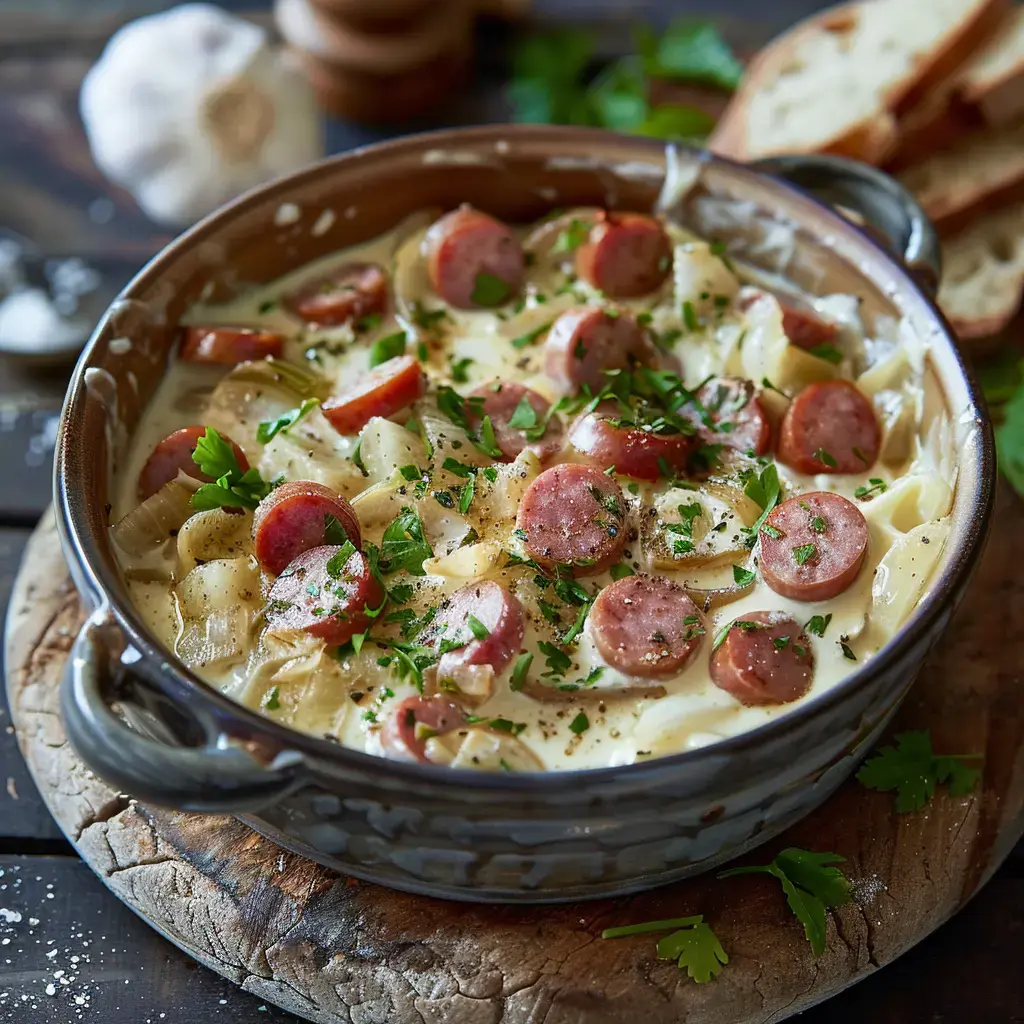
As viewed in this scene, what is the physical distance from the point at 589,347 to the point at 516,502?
440mm

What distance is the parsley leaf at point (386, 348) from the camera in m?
2.65

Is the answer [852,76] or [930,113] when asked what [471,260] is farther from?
[930,113]

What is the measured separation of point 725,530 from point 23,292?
84.2 inches

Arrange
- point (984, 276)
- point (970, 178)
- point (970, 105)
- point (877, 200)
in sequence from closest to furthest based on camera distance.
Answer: point (877, 200)
point (984, 276)
point (970, 178)
point (970, 105)

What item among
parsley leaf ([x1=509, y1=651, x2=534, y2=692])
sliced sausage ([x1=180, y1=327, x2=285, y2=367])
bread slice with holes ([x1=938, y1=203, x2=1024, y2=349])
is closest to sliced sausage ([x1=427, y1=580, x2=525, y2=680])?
parsley leaf ([x1=509, y1=651, x2=534, y2=692])

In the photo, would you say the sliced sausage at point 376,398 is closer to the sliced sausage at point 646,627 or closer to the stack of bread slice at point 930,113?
the sliced sausage at point 646,627

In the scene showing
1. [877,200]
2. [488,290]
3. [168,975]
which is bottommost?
[168,975]

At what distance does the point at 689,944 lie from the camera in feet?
6.62

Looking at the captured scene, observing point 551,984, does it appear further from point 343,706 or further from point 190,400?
point 190,400

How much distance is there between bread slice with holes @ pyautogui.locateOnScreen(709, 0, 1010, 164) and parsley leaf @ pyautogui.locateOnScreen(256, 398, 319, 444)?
1.59 m

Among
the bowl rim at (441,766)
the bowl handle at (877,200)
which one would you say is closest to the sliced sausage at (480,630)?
the bowl rim at (441,766)

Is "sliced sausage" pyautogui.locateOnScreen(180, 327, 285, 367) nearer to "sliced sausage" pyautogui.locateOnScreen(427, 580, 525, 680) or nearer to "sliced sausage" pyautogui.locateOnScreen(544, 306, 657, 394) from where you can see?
"sliced sausage" pyautogui.locateOnScreen(544, 306, 657, 394)

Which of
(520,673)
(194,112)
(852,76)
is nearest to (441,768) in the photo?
(520,673)

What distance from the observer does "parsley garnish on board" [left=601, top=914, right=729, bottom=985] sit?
200cm
